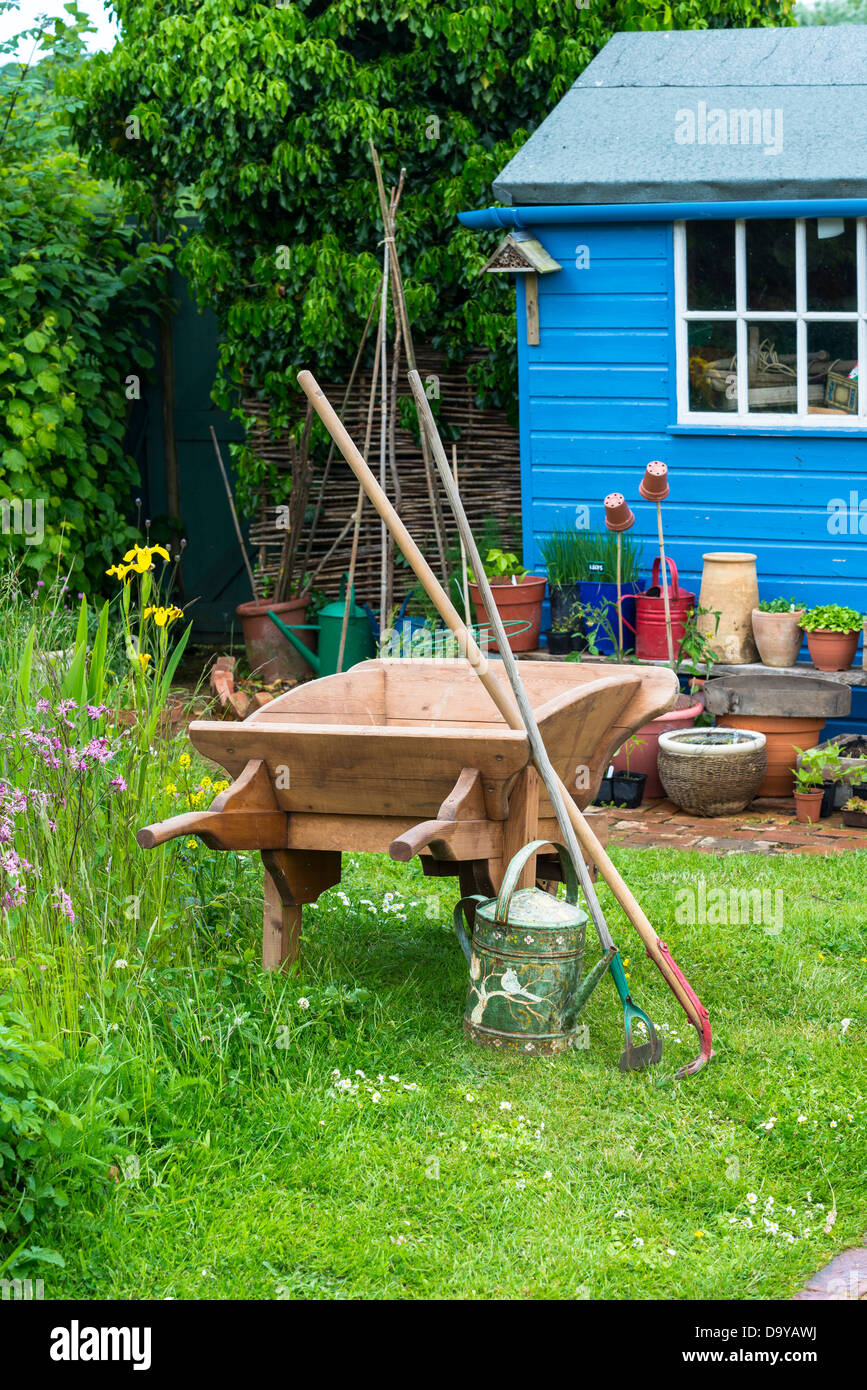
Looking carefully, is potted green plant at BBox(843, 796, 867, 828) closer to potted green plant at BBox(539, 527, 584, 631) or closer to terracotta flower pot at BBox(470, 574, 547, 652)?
potted green plant at BBox(539, 527, 584, 631)

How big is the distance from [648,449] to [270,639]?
8.86ft

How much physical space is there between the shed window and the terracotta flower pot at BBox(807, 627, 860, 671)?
1.02 metres

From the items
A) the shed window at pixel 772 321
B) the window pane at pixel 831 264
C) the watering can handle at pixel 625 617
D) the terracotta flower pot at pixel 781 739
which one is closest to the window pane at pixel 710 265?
the shed window at pixel 772 321

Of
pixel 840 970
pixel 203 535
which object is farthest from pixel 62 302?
pixel 840 970

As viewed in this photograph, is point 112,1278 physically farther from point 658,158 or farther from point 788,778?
point 658,158

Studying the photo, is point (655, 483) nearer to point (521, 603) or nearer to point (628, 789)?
point (521, 603)

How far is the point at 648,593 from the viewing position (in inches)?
310

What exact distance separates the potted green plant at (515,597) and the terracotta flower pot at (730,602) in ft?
3.08

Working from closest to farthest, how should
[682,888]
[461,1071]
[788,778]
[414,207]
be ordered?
1. [461,1071]
2. [682,888]
3. [788,778]
4. [414,207]

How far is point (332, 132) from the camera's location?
9062 mm

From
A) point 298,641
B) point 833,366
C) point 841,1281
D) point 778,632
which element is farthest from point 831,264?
point 841,1281

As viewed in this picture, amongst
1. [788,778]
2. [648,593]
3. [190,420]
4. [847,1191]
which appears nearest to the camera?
[847,1191]

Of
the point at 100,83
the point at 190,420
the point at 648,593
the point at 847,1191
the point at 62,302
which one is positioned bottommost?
the point at 847,1191

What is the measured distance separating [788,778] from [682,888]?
5.78 ft
